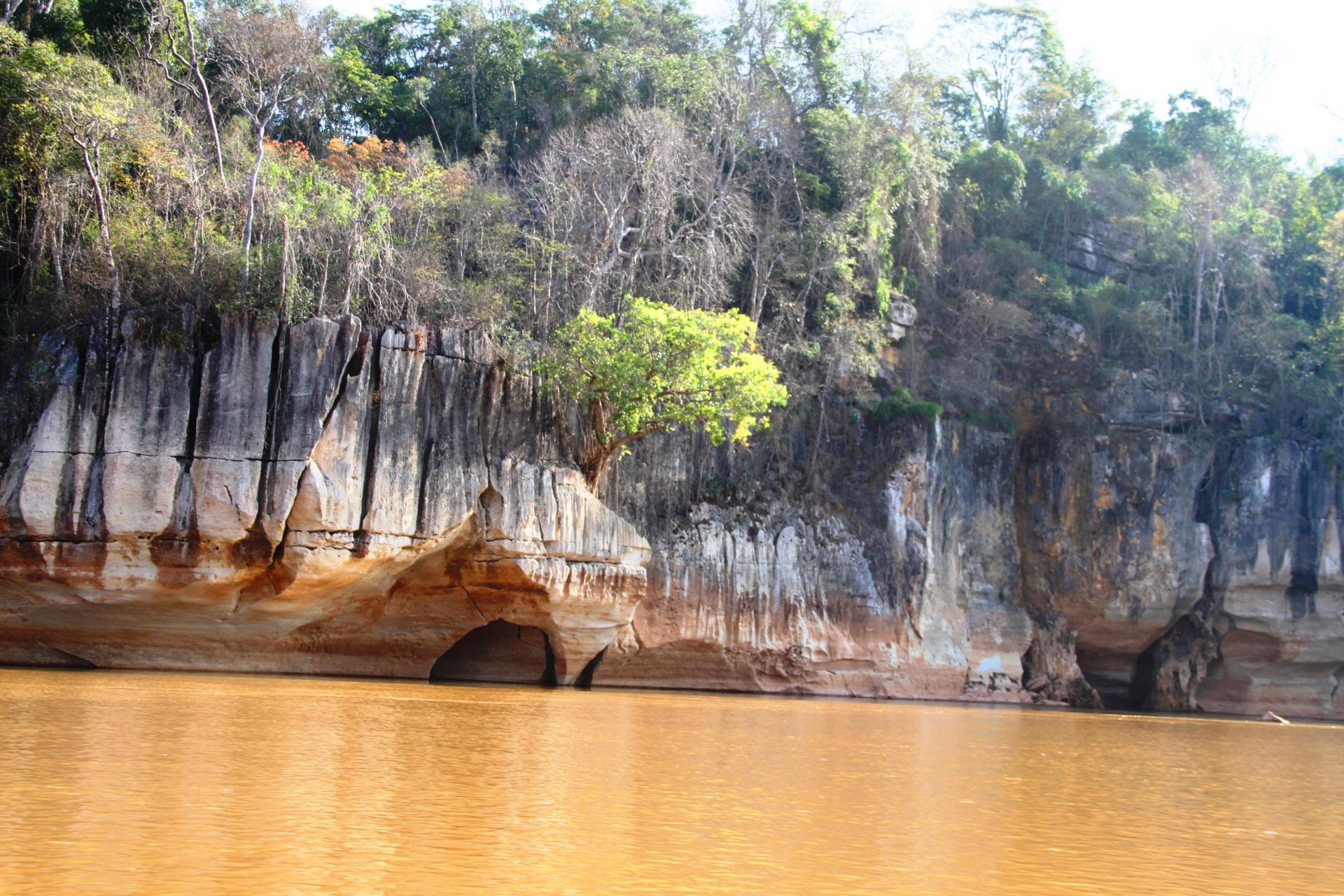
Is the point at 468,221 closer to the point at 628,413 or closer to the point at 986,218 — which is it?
the point at 628,413

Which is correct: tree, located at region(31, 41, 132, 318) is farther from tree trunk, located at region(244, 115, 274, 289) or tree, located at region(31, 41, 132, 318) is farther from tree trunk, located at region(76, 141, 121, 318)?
tree trunk, located at region(244, 115, 274, 289)

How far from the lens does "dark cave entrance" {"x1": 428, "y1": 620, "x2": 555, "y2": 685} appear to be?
2052 centimetres

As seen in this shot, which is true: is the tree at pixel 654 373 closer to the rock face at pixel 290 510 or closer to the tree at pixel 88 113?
the rock face at pixel 290 510

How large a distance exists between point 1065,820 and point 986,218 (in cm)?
2546

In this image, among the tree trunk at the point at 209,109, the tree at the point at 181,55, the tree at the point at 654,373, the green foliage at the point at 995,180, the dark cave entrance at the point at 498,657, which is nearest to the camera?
the tree at the point at 654,373

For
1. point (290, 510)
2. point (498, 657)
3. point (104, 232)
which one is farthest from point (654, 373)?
point (104, 232)

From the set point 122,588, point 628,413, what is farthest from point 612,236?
point 122,588

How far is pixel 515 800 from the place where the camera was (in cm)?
668

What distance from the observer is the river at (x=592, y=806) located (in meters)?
5.00

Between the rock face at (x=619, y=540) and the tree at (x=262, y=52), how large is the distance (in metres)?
7.39

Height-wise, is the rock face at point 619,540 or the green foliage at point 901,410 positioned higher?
the green foliage at point 901,410

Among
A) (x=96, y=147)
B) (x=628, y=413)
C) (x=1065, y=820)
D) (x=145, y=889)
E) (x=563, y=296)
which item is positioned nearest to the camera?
(x=145, y=889)

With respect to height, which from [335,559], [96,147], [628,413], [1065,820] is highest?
[96,147]

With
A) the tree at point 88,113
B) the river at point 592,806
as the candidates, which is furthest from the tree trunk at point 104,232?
the river at point 592,806
